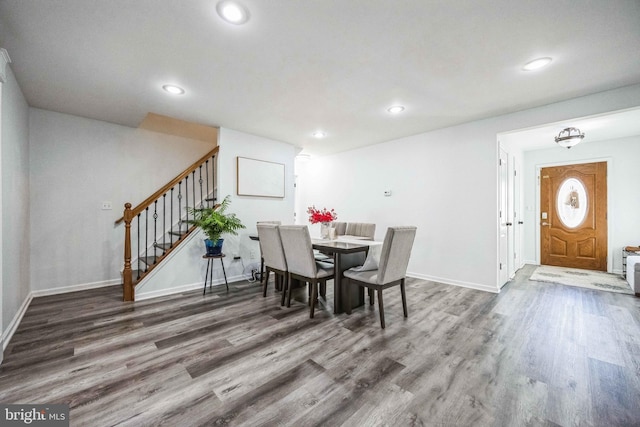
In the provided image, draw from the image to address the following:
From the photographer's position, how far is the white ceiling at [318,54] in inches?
70.4

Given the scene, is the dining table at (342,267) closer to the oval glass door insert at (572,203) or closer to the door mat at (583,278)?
the door mat at (583,278)

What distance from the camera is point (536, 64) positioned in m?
2.41

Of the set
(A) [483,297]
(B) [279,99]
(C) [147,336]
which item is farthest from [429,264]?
(C) [147,336]

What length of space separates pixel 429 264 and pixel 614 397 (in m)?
2.85

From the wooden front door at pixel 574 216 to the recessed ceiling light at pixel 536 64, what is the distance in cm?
417

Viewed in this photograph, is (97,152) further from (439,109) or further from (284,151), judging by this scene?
(439,109)

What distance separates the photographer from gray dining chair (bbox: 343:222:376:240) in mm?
4277

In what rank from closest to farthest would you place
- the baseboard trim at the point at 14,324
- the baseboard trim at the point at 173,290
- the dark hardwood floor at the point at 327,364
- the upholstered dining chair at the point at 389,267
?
the dark hardwood floor at the point at 327,364 < the baseboard trim at the point at 14,324 < the upholstered dining chair at the point at 389,267 < the baseboard trim at the point at 173,290

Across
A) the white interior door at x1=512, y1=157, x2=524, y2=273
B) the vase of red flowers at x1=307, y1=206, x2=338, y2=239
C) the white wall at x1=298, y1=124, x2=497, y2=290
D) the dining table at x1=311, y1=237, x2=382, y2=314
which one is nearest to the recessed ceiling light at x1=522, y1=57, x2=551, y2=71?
the white wall at x1=298, y1=124, x2=497, y2=290

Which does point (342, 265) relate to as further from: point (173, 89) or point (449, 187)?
point (173, 89)

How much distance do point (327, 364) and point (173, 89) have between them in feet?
10.4

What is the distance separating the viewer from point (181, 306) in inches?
123

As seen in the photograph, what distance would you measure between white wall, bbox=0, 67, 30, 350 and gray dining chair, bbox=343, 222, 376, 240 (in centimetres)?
393

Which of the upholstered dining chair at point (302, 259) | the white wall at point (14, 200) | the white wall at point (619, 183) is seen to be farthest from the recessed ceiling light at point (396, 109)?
the white wall at point (619, 183)
